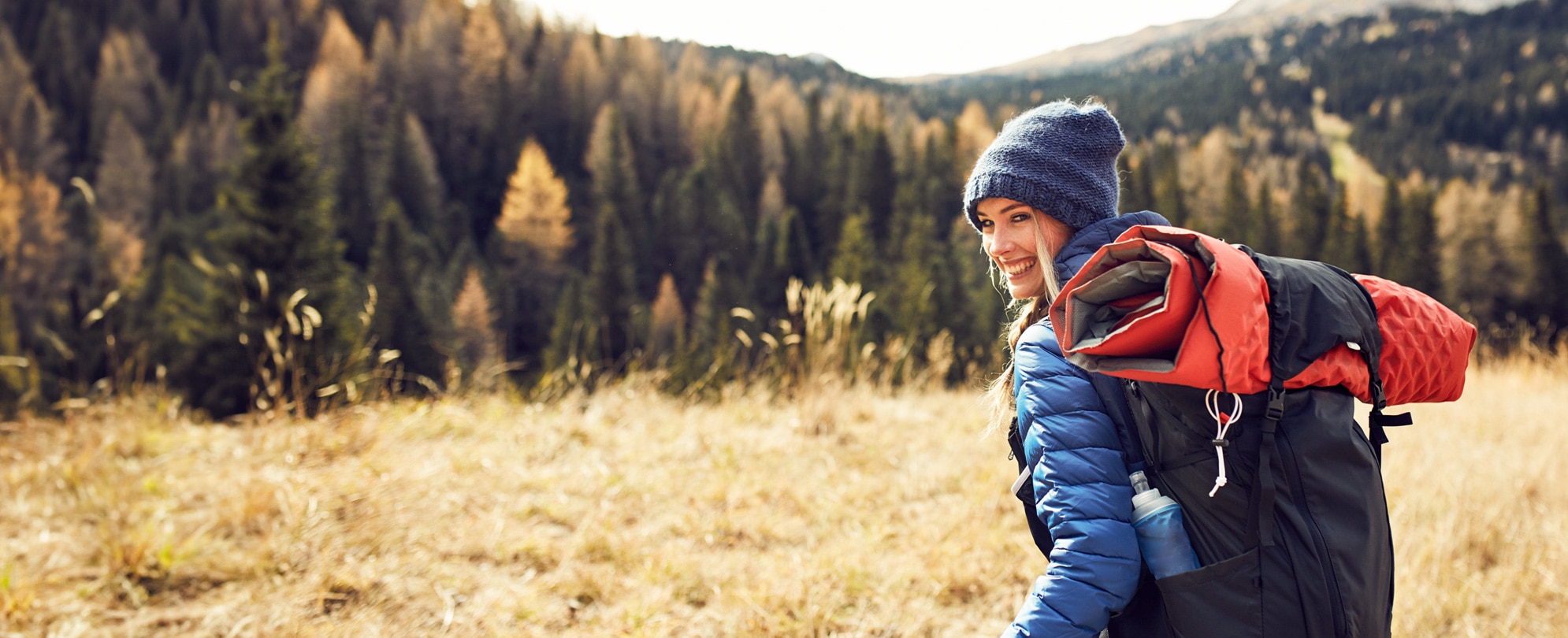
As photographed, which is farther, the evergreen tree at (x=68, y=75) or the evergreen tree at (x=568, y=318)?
the evergreen tree at (x=68, y=75)

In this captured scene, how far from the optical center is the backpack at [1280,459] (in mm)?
1134

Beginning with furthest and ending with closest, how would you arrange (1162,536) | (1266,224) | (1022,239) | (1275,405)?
(1266,224) → (1022,239) → (1162,536) → (1275,405)

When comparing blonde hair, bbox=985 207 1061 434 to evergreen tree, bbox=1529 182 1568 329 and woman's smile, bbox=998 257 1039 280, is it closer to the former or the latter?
woman's smile, bbox=998 257 1039 280

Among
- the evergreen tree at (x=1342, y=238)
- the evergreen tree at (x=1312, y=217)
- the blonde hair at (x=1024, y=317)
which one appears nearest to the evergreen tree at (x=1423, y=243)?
the evergreen tree at (x=1342, y=238)

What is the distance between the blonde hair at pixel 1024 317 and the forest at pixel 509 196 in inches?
550

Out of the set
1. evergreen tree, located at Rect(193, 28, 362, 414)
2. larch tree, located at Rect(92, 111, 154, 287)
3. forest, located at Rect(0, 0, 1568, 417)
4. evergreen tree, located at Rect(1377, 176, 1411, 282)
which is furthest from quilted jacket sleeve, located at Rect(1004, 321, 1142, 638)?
larch tree, located at Rect(92, 111, 154, 287)

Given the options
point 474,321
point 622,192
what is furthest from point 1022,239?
point 622,192

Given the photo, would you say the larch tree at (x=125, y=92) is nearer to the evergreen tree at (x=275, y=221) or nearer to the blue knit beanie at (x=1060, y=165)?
Answer: the evergreen tree at (x=275, y=221)

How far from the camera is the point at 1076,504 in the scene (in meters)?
1.29

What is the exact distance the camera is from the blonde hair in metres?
1.54

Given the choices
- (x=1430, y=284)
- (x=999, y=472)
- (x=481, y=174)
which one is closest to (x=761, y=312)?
(x=481, y=174)

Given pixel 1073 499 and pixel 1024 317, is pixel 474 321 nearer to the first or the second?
pixel 1024 317

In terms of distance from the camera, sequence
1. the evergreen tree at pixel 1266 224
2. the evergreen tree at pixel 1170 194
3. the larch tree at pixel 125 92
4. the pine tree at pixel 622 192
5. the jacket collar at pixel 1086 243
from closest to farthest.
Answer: the jacket collar at pixel 1086 243
the evergreen tree at pixel 1266 224
the evergreen tree at pixel 1170 194
the pine tree at pixel 622 192
the larch tree at pixel 125 92

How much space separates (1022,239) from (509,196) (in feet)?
199
